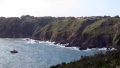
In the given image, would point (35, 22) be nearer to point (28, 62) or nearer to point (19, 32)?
point (19, 32)

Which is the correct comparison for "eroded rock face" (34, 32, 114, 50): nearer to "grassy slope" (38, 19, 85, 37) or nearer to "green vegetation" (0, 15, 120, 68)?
"green vegetation" (0, 15, 120, 68)

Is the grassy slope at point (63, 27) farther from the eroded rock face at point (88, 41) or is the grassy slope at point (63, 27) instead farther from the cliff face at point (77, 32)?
the eroded rock face at point (88, 41)

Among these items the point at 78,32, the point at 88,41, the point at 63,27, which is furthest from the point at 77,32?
the point at 63,27

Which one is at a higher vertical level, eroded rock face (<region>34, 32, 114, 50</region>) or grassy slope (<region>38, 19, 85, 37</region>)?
grassy slope (<region>38, 19, 85, 37</region>)

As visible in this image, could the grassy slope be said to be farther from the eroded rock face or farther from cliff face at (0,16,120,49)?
the eroded rock face

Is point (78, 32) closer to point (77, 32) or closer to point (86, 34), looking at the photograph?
point (77, 32)

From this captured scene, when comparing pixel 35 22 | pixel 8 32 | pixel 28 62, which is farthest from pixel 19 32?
pixel 28 62

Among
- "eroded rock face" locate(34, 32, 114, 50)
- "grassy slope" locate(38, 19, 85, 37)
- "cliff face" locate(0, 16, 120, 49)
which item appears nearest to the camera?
"eroded rock face" locate(34, 32, 114, 50)

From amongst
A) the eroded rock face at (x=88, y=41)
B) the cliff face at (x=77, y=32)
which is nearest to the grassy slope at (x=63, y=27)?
the cliff face at (x=77, y=32)

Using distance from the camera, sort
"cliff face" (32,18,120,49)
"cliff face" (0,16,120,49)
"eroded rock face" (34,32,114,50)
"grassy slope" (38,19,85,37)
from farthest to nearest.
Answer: "grassy slope" (38,19,85,37)
"cliff face" (0,16,120,49)
"cliff face" (32,18,120,49)
"eroded rock face" (34,32,114,50)

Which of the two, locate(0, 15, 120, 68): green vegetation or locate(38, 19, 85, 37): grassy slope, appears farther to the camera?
locate(38, 19, 85, 37): grassy slope

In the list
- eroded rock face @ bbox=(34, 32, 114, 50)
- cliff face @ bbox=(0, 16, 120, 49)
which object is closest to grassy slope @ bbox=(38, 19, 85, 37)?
cliff face @ bbox=(0, 16, 120, 49)
